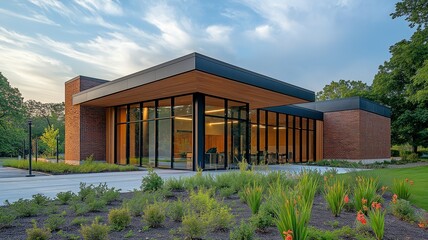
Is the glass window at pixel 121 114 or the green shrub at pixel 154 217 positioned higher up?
the glass window at pixel 121 114

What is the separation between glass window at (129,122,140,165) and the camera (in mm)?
17188

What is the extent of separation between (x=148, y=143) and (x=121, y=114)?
10.7 feet

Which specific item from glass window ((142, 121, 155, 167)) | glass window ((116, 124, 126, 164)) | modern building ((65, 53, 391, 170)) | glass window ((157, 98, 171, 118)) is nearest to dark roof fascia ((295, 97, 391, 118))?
modern building ((65, 53, 391, 170))

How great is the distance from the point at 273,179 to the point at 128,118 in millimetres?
12207

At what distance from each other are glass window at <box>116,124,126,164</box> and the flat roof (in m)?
3.06

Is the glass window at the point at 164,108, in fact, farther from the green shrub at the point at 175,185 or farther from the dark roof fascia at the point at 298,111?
the dark roof fascia at the point at 298,111

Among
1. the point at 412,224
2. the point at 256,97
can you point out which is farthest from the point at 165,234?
the point at 256,97

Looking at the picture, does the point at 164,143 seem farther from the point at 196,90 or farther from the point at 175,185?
the point at 175,185

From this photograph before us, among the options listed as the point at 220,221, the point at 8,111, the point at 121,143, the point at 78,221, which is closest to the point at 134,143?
the point at 121,143

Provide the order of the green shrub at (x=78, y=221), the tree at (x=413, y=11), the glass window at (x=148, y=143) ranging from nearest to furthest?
the green shrub at (x=78, y=221)
the glass window at (x=148, y=143)
the tree at (x=413, y=11)

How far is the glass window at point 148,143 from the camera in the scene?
52.7 ft

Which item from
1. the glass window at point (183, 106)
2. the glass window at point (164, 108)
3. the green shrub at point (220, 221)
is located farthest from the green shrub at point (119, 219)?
the glass window at point (164, 108)

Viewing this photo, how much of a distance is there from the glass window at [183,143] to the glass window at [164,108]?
28.6 inches

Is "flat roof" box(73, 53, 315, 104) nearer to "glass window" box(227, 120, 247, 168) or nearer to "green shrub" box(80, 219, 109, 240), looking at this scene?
"glass window" box(227, 120, 247, 168)
